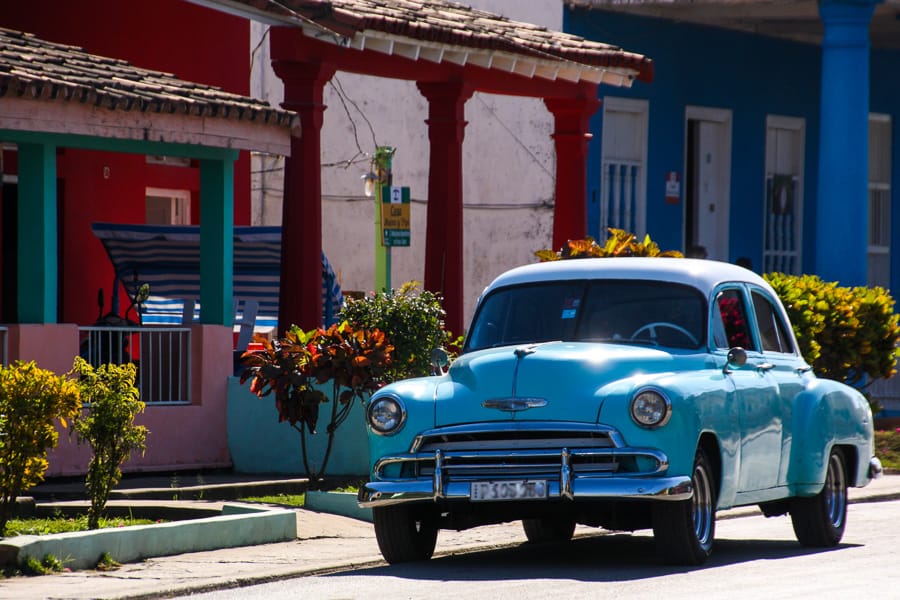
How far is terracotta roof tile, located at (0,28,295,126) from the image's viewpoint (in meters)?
13.4

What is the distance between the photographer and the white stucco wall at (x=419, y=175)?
25547mm

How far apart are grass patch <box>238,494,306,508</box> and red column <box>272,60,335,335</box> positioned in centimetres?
253

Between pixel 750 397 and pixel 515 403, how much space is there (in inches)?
63.7

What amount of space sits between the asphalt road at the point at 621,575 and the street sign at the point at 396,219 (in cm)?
908

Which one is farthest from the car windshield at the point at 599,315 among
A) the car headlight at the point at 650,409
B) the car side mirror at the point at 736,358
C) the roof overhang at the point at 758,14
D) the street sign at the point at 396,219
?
the roof overhang at the point at 758,14

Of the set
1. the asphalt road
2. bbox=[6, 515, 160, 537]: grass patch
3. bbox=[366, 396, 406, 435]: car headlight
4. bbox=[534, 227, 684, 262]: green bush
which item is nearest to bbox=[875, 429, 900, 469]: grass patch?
bbox=[534, 227, 684, 262]: green bush

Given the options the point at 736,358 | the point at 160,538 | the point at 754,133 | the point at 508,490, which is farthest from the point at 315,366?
the point at 754,133

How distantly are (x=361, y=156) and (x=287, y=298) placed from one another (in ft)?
32.5

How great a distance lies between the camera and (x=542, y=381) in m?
9.70

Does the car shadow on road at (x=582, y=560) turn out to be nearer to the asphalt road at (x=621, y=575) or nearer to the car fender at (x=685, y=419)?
the asphalt road at (x=621, y=575)

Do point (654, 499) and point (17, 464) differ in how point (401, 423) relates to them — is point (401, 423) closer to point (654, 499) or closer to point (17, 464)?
point (654, 499)

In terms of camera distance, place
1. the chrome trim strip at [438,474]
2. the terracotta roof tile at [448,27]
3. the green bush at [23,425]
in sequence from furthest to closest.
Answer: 1. the terracotta roof tile at [448,27]
2. the green bush at [23,425]
3. the chrome trim strip at [438,474]

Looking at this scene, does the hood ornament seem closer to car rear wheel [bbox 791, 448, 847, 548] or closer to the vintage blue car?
the vintage blue car

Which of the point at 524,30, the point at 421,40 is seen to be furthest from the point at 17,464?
the point at 524,30
